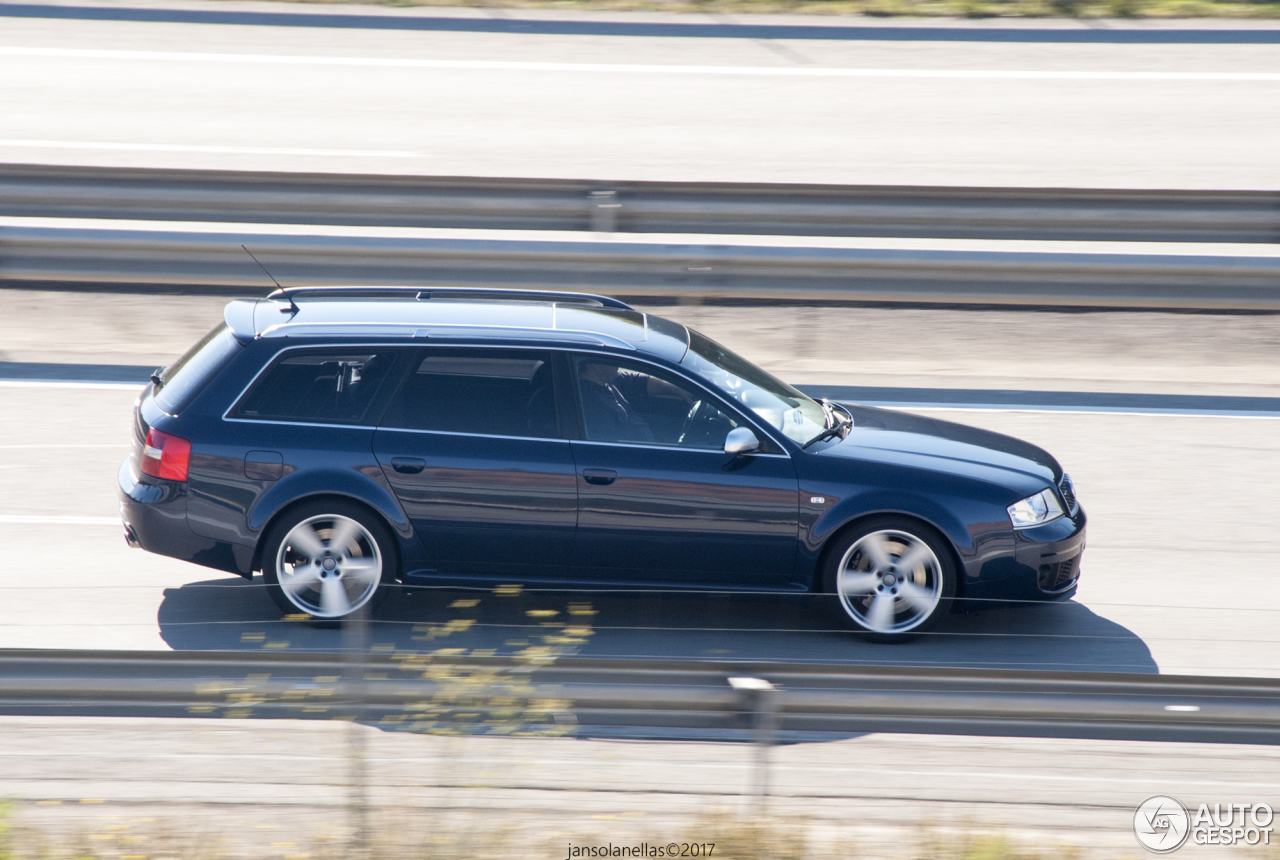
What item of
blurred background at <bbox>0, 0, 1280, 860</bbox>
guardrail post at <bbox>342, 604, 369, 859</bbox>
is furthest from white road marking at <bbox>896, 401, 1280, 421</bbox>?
guardrail post at <bbox>342, 604, 369, 859</bbox>

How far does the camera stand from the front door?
634 cm

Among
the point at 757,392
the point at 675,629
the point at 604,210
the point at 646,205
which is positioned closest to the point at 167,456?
the point at 675,629

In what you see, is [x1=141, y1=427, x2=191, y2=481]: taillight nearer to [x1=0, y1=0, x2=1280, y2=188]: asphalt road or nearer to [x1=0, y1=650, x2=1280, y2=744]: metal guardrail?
[x1=0, y1=650, x2=1280, y2=744]: metal guardrail

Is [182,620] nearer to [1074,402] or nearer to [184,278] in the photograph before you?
[184,278]

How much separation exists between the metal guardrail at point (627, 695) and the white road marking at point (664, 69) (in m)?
13.1

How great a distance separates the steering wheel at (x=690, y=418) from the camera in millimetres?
6453

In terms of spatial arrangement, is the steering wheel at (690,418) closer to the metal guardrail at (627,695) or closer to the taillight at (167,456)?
the metal guardrail at (627,695)

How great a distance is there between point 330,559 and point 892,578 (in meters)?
2.70

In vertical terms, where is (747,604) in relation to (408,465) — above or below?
below

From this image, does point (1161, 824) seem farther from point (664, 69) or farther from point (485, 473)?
point (664, 69)

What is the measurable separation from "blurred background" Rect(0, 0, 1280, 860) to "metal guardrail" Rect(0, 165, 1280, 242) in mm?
33

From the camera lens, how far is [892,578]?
20.9 ft

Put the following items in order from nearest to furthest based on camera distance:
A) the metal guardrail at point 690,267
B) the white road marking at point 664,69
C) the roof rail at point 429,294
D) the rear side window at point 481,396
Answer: the rear side window at point 481,396, the roof rail at point 429,294, the metal guardrail at point 690,267, the white road marking at point 664,69

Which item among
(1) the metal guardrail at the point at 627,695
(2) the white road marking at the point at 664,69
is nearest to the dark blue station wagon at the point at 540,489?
(1) the metal guardrail at the point at 627,695
